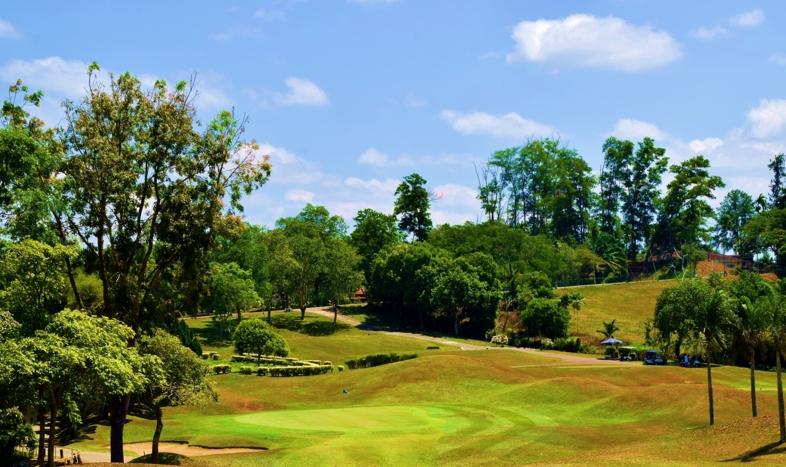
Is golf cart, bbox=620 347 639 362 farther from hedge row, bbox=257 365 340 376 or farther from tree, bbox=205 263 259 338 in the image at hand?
tree, bbox=205 263 259 338

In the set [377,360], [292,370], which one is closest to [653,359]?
[377,360]

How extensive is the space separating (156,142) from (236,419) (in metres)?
21.1

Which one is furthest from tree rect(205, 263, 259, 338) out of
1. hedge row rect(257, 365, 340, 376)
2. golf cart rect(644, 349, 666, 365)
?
golf cart rect(644, 349, 666, 365)

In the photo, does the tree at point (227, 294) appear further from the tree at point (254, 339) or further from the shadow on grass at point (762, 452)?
the shadow on grass at point (762, 452)

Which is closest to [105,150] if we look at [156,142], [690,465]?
[156,142]

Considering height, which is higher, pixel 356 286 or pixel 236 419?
pixel 356 286

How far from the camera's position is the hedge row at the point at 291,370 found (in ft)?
222

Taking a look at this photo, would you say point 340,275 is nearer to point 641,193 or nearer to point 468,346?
point 468,346

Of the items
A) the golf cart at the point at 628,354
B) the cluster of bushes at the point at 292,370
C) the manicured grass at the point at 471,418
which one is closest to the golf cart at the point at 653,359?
the golf cart at the point at 628,354

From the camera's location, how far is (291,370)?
226 feet

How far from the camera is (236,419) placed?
4675cm

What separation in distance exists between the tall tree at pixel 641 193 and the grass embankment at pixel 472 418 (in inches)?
4195

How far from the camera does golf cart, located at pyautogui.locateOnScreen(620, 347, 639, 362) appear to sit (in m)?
83.6

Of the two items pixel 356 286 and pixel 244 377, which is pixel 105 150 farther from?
pixel 356 286
